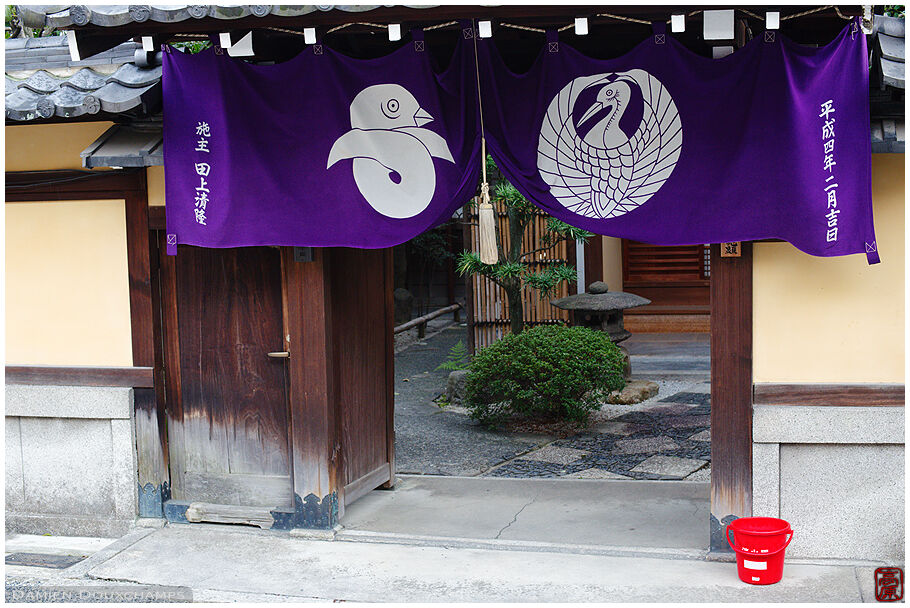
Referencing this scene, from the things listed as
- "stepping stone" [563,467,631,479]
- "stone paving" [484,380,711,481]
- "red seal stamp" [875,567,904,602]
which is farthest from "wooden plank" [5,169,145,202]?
"red seal stamp" [875,567,904,602]

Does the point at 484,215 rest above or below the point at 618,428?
above

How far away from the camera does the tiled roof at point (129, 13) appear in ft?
18.0

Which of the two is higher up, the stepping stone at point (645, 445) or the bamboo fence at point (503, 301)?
the bamboo fence at point (503, 301)

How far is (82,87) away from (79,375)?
7.46 feet

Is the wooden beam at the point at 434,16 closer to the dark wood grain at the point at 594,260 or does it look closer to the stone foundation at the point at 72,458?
the stone foundation at the point at 72,458

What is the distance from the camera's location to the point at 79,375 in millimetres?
7059

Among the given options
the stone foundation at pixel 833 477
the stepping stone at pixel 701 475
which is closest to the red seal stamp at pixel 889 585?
the stone foundation at pixel 833 477

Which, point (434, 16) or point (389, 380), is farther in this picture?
point (389, 380)

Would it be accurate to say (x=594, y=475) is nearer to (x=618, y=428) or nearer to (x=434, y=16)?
(x=618, y=428)

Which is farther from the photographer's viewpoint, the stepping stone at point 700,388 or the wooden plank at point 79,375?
the stepping stone at point 700,388

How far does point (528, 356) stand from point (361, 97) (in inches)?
192

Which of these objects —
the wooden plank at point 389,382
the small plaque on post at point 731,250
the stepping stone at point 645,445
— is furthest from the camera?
the stepping stone at point 645,445

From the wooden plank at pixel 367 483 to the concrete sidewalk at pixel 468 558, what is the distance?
0.12 meters

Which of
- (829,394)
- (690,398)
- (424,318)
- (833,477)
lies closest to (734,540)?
(833,477)
